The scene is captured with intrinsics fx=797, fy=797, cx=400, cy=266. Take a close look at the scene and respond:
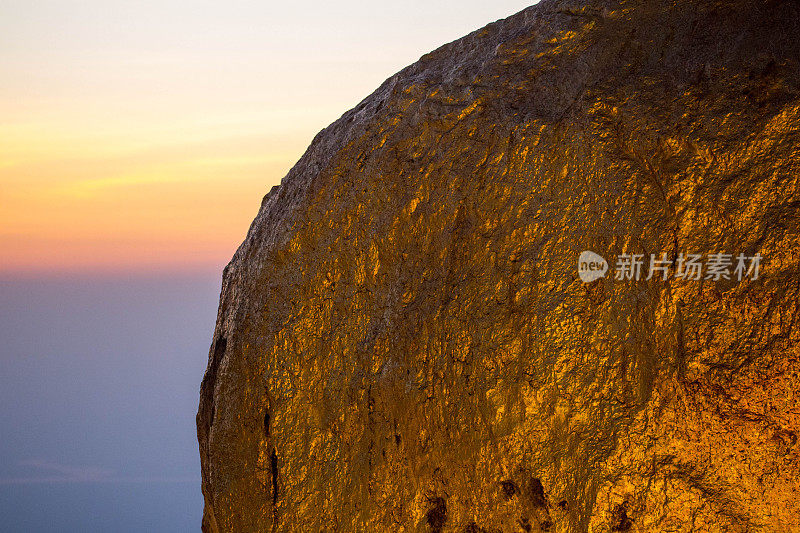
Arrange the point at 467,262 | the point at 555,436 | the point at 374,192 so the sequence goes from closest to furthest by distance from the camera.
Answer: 1. the point at 555,436
2. the point at 467,262
3. the point at 374,192

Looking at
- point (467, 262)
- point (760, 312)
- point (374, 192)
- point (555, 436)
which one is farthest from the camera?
point (374, 192)

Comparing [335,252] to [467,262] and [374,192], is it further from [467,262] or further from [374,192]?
[467,262]

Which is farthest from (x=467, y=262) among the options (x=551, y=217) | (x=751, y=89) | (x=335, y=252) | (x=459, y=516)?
(x=751, y=89)

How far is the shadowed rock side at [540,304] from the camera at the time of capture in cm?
208

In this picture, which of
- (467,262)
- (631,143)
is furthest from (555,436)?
(631,143)

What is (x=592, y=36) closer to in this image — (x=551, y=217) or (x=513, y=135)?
(x=513, y=135)

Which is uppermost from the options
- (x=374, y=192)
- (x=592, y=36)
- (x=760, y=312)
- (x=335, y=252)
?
(x=592, y=36)

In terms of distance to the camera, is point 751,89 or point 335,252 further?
point 335,252

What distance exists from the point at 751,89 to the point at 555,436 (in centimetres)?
110

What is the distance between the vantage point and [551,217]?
7.54ft

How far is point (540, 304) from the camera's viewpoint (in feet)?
7.41

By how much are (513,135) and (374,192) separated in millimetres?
490

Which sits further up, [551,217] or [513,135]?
[513,135]

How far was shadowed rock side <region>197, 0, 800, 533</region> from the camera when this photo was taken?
2084 mm
